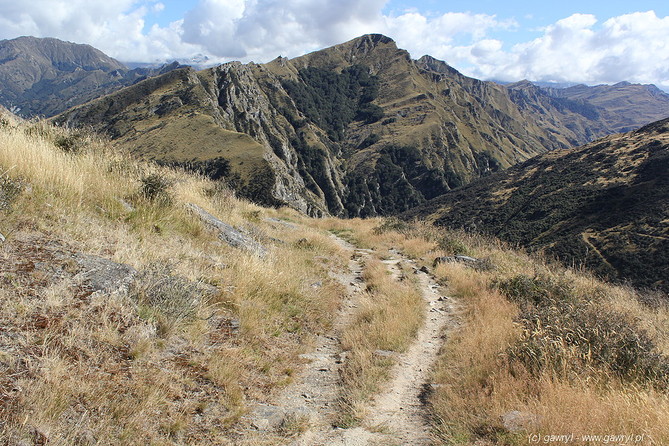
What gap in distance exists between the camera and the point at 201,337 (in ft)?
15.6

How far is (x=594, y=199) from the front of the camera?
8750cm

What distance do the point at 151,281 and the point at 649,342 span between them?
23.1 feet

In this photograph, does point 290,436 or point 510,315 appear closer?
point 290,436

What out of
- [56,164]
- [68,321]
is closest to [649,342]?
[68,321]

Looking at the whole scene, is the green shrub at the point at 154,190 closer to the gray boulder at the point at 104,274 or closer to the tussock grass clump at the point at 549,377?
the gray boulder at the point at 104,274

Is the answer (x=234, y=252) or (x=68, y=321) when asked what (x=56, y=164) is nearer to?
(x=234, y=252)

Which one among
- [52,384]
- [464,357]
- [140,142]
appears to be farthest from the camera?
[140,142]

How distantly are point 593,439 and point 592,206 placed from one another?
3982 inches

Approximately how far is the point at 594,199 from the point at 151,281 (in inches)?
4159

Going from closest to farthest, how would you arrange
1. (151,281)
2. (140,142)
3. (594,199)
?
1. (151,281)
2. (594,199)
3. (140,142)

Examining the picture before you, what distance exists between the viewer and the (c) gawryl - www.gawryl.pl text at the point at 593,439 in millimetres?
3266

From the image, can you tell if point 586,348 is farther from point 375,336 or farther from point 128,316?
point 128,316

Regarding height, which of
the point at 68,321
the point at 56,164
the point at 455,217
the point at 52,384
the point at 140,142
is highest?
the point at 140,142

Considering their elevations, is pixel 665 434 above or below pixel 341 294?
above
